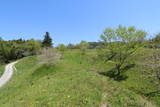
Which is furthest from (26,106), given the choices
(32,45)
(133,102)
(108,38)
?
(32,45)

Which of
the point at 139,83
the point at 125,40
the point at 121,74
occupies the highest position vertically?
the point at 125,40

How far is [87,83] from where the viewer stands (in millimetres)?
9672

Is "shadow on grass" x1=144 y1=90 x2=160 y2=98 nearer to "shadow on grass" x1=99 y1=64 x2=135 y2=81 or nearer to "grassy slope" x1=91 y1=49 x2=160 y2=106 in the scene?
"grassy slope" x1=91 y1=49 x2=160 y2=106

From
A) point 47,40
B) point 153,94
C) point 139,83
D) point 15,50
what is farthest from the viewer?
point 47,40

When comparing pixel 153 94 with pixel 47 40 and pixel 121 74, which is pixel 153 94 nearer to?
pixel 121 74

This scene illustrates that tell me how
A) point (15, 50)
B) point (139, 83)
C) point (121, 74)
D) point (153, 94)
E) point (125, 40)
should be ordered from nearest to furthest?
point (153, 94) → point (139, 83) → point (125, 40) → point (121, 74) → point (15, 50)

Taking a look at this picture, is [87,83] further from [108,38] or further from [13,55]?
[13,55]

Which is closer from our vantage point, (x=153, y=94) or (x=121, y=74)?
(x=153, y=94)

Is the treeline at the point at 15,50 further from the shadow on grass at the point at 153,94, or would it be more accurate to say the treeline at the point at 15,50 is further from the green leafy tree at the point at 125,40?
the shadow on grass at the point at 153,94

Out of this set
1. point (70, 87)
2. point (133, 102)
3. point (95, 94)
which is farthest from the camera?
point (70, 87)

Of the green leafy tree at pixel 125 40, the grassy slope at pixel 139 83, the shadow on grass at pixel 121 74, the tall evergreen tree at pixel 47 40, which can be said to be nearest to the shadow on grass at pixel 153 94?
the grassy slope at pixel 139 83

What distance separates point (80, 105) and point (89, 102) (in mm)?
675

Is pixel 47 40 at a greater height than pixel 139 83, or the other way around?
pixel 47 40

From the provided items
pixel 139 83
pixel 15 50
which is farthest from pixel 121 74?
pixel 15 50
